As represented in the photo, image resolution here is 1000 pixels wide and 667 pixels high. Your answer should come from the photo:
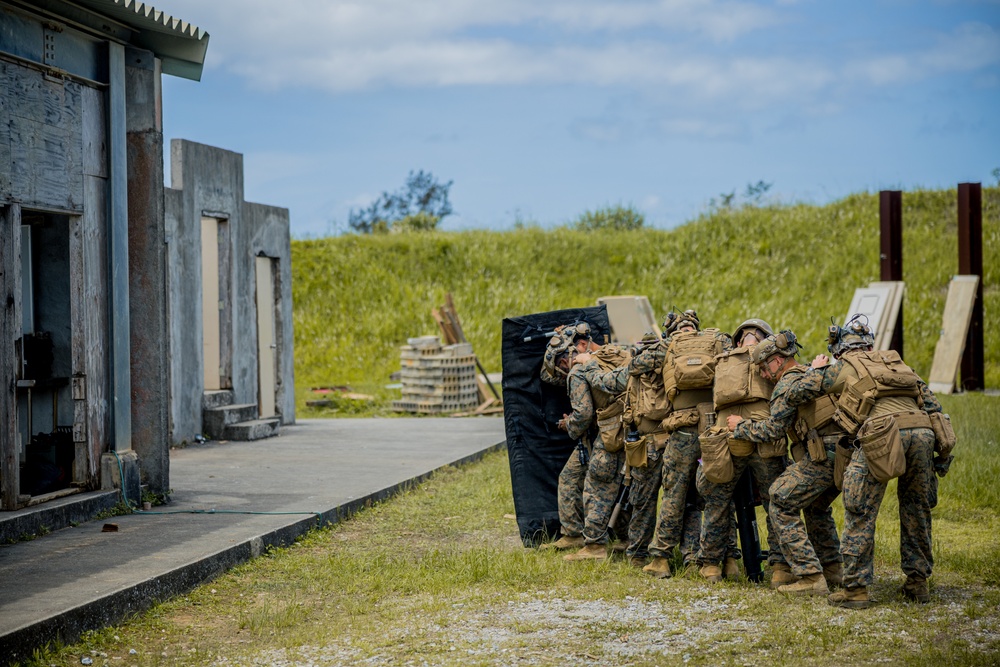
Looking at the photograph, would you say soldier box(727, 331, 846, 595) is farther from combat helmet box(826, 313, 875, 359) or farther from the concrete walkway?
the concrete walkway

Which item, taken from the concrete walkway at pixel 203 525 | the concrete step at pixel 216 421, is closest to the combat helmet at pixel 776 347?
the concrete walkway at pixel 203 525

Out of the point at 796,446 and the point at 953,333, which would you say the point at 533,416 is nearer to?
the point at 796,446

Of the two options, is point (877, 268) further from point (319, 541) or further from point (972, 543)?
point (319, 541)

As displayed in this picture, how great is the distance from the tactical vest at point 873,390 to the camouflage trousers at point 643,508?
1662mm

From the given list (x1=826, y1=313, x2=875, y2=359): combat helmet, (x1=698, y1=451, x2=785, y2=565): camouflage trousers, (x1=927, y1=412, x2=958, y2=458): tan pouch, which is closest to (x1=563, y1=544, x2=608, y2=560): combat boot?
(x1=698, y1=451, x2=785, y2=565): camouflage trousers

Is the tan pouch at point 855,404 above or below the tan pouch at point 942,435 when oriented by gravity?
above

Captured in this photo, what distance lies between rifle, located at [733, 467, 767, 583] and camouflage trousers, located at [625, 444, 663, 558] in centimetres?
61

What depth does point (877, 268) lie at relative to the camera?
28188mm

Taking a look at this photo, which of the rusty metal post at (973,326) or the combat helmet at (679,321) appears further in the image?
the rusty metal post at (973,326)

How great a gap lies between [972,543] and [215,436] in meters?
10.2

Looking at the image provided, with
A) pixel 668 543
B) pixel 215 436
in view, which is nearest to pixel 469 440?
pixel 215 436

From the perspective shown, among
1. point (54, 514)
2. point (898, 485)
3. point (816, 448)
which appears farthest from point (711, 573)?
point (54, 514)

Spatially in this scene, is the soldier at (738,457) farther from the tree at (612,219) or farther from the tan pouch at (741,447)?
the tree at (612,219)

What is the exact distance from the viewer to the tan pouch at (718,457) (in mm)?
7309
